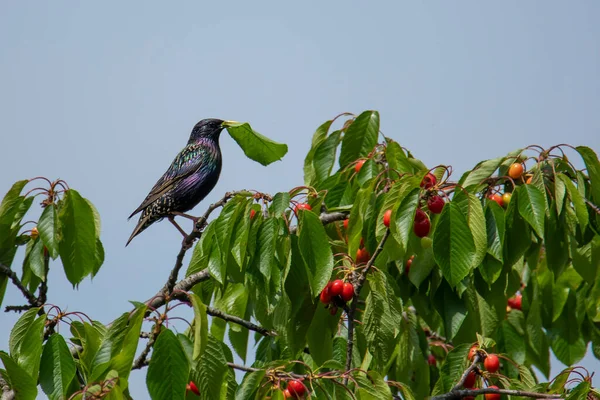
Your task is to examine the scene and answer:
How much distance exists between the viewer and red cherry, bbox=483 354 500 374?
3938 mm

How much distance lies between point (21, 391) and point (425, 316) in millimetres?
1841

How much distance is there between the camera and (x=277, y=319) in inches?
153

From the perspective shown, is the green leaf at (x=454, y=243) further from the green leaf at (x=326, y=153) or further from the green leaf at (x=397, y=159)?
the green leaf at (x=326, y=153)

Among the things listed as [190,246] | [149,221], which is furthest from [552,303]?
[149,221]

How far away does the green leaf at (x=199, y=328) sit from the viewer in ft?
10.1

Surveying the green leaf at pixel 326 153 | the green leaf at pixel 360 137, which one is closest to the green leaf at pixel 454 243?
the green leaf at pixel 360 137

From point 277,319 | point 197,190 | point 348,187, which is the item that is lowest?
point 277,319

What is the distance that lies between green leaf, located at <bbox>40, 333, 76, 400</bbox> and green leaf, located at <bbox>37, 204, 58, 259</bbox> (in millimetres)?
813

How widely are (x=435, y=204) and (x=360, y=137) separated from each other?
1421 millimetres

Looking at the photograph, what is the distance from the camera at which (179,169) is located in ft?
24.5

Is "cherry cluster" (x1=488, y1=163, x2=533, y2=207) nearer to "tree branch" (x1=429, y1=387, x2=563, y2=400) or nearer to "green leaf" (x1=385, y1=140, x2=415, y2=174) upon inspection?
"green leaf" (x1=385, y1=140, x2=415, y2=174)

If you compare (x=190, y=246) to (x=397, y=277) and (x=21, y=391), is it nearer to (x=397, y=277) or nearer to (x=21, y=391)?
(x=397, y=277)

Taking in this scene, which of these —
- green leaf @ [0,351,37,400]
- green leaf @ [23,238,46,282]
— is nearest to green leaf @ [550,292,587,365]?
green leaf @ [23,238,46,282]

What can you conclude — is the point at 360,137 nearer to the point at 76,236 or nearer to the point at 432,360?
the point at 76,236
